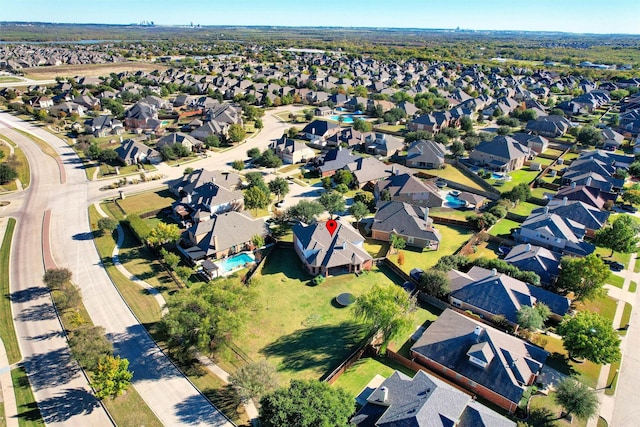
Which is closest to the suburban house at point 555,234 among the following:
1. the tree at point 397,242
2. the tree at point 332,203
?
the tree at point 397,242

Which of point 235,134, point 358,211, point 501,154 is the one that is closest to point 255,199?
point 358,211

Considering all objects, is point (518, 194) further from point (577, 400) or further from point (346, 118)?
point (346, 118)

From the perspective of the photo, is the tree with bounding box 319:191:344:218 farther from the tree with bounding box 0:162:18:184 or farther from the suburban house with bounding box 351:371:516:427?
the tree with bounding box 0:162:18:184

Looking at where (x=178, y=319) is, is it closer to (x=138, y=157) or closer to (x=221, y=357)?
(x=221, y=357)

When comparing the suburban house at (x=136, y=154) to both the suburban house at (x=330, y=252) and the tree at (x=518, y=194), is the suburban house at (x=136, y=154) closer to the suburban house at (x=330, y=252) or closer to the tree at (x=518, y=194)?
the suburban house at (x=330, y=252)

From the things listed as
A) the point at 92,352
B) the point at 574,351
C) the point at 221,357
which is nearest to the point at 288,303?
the point at 221,357

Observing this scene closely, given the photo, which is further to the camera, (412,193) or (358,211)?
(412,193)
